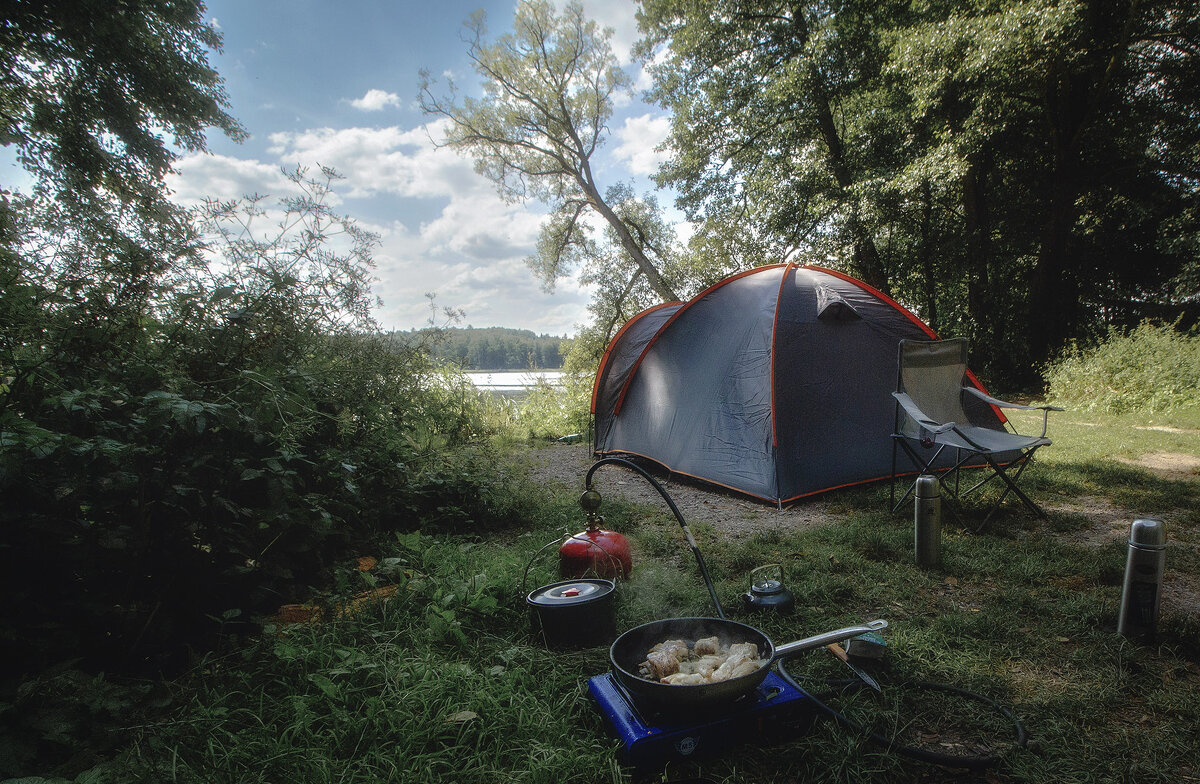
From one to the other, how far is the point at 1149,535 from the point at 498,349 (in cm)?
774

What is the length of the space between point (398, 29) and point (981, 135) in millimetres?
8984

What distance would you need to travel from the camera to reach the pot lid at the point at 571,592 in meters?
2.09

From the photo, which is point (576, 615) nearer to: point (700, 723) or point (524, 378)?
point (700, 723)

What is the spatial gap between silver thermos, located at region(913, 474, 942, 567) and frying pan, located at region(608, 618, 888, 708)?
4.89ft

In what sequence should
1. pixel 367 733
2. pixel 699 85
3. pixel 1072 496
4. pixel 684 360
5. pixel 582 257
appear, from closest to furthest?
pixel 367 733 < pixel 1072 496 < pixel 684 360 < pixel 699 85 < pixel 582 257

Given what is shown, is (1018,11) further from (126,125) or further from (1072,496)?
(126,125)

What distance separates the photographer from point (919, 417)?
3.65 m

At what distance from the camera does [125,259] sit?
2.16 m

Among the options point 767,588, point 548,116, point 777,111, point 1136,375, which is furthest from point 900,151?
point 767,588

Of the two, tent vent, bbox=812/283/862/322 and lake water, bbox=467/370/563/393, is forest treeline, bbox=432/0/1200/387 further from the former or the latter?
tent vent, bbox=812/283/862/322

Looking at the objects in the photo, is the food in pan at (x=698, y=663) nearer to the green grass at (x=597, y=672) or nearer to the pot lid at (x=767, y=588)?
the green grass at (x=597, y=672)

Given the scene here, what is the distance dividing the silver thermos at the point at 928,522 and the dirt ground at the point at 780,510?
0.83m

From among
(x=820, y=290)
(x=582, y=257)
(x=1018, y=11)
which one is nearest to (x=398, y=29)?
(x=820, y=290)

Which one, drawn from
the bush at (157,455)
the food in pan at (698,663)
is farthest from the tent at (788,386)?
the bush at (157,455)
